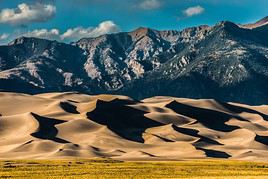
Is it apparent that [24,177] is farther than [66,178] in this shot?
Yes

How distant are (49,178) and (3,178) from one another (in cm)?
677

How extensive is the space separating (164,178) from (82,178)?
1277cm

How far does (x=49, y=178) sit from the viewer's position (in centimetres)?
8194

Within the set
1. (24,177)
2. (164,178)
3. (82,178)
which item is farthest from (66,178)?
(164,178)

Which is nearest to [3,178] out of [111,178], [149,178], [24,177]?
[24,177]

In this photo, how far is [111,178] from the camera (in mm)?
83125

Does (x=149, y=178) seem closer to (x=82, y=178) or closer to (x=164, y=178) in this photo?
(x=164, y=178)

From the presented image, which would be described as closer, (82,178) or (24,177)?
(82,178)

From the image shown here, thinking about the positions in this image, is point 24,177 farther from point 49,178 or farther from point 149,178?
point 149,178

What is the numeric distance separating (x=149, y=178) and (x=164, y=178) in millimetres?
2603

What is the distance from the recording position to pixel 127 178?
82.2 meters

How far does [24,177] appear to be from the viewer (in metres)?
85.8

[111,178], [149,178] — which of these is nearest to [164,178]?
[149,178]

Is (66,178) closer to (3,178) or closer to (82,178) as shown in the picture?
(82,178)
